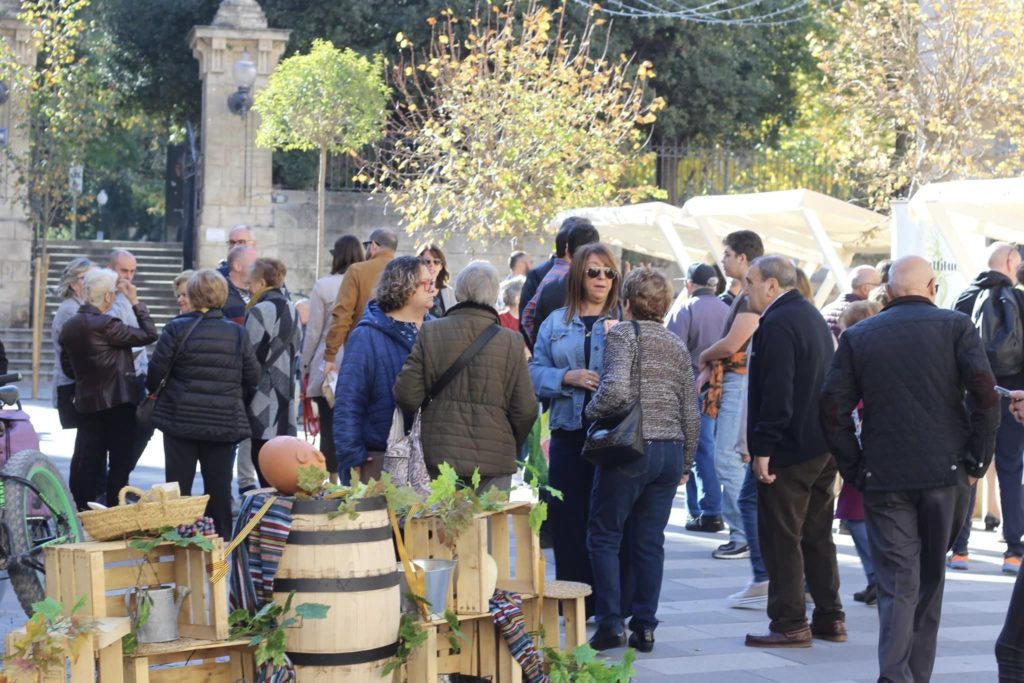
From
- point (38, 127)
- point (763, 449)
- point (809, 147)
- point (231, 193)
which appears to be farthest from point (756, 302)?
point (809, 147)

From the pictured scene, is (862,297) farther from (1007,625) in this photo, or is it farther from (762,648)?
(1007,625)

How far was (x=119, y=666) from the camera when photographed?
4789 mm

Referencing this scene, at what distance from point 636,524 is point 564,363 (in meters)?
0.87

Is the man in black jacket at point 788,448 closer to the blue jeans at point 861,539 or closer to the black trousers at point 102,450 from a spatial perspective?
the blue jeans at point 861,539

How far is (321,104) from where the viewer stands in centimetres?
2231

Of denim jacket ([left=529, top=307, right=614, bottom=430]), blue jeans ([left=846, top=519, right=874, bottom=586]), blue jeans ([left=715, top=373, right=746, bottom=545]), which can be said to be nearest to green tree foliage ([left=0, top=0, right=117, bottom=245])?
blue jeans ([left=715, top=373, right=746, bottom=545])

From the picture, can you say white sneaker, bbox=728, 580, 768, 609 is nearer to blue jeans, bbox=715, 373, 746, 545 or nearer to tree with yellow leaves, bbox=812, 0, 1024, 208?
blue jeans, bbox=715, 373, 746, 545

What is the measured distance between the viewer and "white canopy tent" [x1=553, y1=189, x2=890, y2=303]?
16.6m

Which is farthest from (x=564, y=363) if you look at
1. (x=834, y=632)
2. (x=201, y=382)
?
(x=201, y=382)

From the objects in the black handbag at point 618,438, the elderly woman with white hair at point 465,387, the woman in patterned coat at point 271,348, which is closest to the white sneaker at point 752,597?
A: the black handbag at point 618,438

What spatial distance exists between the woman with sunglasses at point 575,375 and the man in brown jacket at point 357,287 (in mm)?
2200

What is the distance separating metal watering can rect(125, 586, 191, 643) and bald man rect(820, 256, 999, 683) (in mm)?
2902

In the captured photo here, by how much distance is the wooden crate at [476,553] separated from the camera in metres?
5.59

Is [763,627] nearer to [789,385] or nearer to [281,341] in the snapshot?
[789,385]
